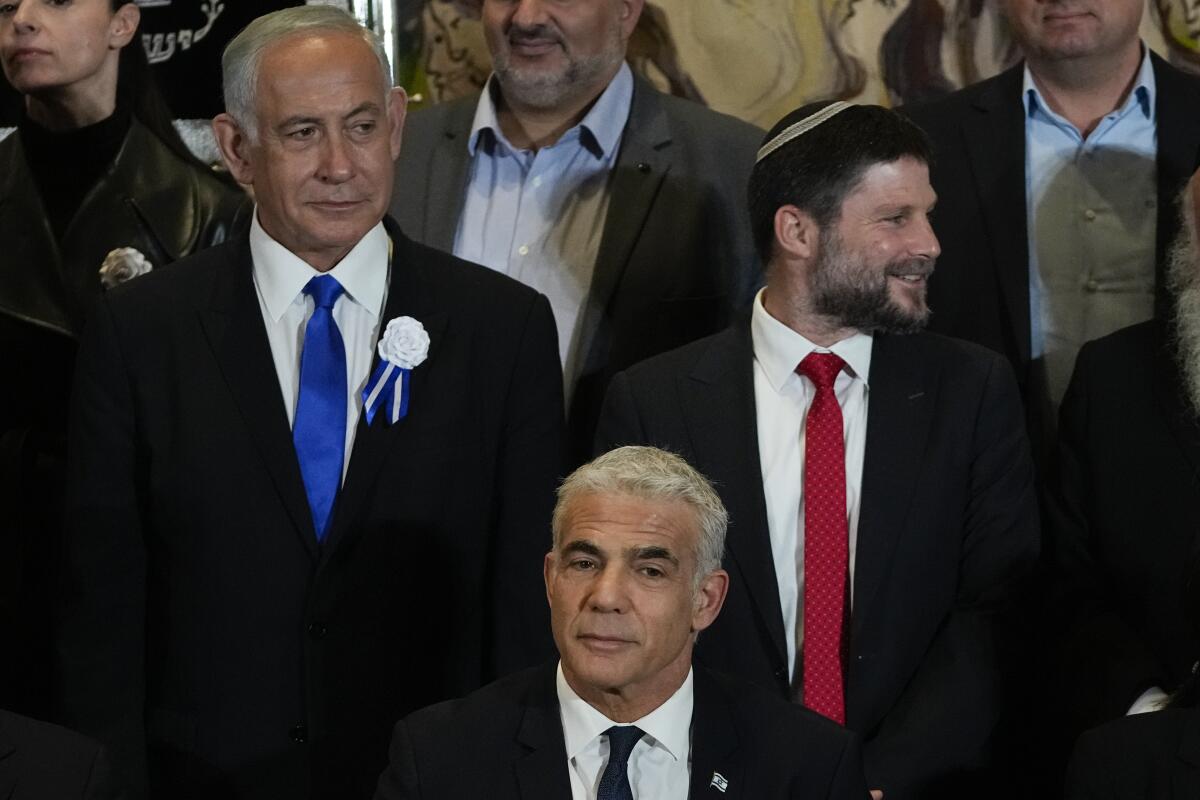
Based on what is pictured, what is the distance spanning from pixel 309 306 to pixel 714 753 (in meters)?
1.11

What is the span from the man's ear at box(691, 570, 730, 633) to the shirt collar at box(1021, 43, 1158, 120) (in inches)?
65.1

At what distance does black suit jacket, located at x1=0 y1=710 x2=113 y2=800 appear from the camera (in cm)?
317

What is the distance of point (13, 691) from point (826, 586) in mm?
1740

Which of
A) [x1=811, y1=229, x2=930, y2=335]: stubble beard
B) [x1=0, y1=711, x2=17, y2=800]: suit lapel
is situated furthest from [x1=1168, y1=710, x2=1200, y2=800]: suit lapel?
[x1=0, y1=711, x2=17, y2=800]: suit lapel

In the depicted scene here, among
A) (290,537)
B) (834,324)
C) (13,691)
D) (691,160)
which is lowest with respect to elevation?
(13,691)

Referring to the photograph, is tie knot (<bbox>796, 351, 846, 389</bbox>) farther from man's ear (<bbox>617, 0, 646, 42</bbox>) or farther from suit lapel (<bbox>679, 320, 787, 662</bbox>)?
man's ear (<bbox>617, 0, 646, 42</bbox>)

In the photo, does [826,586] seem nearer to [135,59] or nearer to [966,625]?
[966,625]

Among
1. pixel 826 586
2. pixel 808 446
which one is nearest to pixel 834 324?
pixel 808 446

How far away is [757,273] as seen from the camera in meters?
4.66

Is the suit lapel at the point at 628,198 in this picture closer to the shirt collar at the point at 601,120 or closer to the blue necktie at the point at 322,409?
the shirt collar at the point at 601,120

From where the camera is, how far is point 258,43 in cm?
377

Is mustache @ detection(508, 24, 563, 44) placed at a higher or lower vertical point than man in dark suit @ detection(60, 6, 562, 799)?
higher

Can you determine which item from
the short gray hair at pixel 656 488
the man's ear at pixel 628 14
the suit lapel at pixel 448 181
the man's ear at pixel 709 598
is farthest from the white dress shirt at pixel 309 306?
the man's ear at pixel 628 14

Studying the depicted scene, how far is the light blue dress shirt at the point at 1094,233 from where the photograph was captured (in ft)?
14.8
